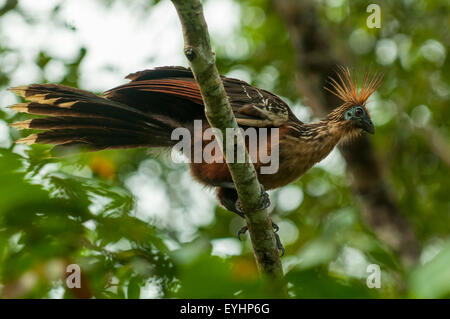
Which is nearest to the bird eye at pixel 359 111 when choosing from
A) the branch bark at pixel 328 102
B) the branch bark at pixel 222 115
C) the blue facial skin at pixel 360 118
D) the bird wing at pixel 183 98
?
the blue facial skin at pixel 360 118

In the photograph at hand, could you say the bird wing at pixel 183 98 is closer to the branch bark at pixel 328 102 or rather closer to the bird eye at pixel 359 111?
the bird eye at pixel 359 111

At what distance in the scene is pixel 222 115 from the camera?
2.57 metres

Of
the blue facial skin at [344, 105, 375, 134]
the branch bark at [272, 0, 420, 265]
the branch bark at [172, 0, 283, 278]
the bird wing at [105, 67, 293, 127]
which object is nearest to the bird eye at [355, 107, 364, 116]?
the blue facial skin at [344, 105, 375, 134]

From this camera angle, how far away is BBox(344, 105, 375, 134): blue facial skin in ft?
13.5

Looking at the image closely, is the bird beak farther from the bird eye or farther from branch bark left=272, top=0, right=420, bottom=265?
branch bark left=272, top=0, right=420, bottom=265

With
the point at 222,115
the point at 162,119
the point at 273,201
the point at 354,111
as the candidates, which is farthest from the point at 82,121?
the point at 273,201

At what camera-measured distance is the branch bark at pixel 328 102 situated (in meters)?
6.06

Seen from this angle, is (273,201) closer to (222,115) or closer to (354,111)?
(354,111)

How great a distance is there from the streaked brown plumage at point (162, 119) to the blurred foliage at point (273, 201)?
22 cm

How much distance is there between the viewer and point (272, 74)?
23.0 feet
